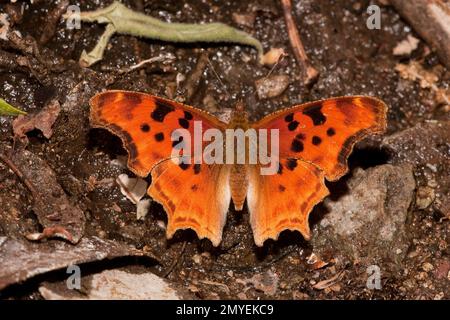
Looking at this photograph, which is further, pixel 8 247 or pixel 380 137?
pixel 380 137

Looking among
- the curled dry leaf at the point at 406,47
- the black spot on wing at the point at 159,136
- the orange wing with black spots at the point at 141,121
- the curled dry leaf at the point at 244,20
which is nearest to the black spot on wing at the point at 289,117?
the orange wing with black spots at the point at 141,121

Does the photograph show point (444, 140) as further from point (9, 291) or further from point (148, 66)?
point (9, 291)

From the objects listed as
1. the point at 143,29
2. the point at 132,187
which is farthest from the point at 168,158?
the point at 143,29

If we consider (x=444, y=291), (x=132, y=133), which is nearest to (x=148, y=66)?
(x=132, y=133)

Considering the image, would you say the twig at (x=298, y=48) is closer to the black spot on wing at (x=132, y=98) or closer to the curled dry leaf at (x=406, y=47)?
the curled dry leaf at (x=406, y=47)

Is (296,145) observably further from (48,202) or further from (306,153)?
(48,202)
